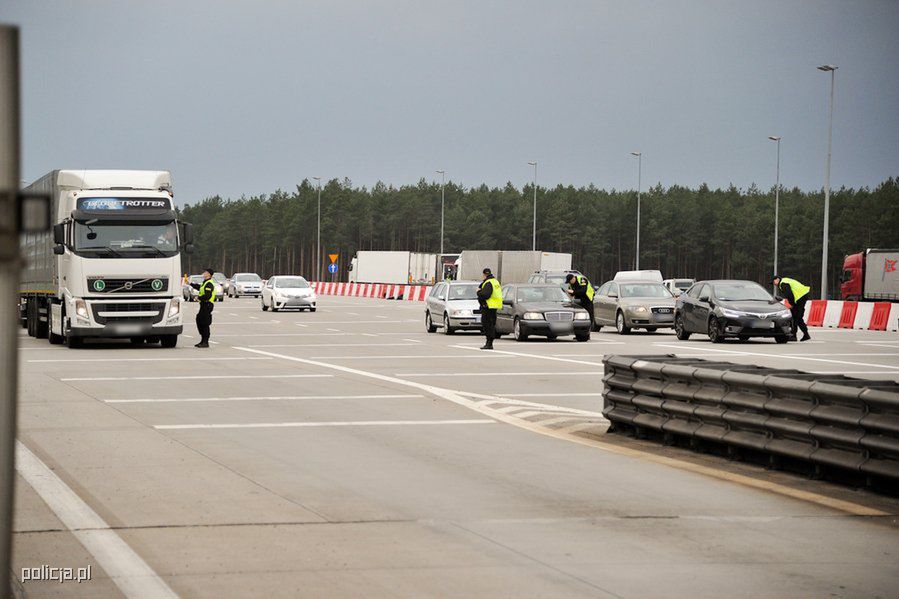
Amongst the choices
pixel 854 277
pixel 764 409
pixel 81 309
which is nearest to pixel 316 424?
pixel 764 409

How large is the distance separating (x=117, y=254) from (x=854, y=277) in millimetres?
42817

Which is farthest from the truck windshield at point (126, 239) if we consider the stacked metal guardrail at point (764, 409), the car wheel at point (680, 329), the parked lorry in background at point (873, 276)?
the parked lorry in background at point (873, 276)

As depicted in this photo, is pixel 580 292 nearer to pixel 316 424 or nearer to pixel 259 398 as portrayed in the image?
pixel 259 398

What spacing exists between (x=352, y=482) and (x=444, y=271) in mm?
76308

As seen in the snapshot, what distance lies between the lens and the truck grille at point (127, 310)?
27.1 metres

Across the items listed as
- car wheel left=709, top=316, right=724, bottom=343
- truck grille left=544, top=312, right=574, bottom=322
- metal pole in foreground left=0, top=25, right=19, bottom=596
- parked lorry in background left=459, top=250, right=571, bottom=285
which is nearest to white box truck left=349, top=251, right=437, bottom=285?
parked lorry in background left=459, top=250, right=571, bottom=285

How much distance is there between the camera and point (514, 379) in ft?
66.8

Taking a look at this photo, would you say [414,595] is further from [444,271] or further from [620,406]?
[444,271]

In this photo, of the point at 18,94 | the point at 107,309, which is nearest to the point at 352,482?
the point at 18,94

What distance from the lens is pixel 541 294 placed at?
110 feet

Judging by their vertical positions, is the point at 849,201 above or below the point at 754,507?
above

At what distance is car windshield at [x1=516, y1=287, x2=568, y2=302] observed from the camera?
33.3 m

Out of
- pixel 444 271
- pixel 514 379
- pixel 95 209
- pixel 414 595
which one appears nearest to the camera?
pixel 414 595

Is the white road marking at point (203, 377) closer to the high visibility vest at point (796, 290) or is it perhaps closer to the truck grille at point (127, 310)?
the truck grille at point (127, 310)
